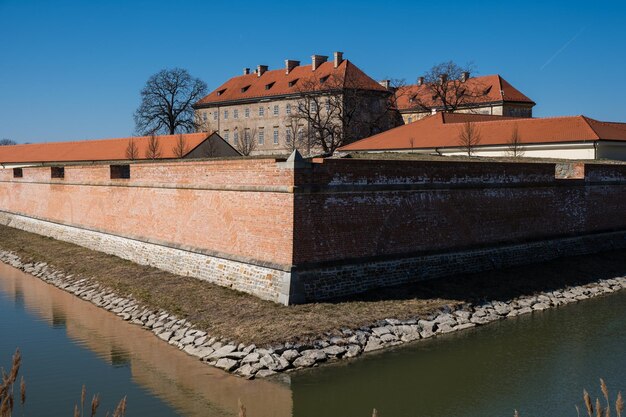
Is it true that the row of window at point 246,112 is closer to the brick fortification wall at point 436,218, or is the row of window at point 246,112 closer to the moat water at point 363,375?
the brick fortification wall at point 436,218

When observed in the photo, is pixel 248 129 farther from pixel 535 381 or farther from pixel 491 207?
pixel 535 381

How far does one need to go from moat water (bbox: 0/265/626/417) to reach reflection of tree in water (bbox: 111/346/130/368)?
3 cm

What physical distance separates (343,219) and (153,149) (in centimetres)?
2750

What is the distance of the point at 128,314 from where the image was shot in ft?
42.9

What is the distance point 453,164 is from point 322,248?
4448 mm

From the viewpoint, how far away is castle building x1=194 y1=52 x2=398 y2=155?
44.7 meters

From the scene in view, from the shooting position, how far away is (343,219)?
12.4 meters

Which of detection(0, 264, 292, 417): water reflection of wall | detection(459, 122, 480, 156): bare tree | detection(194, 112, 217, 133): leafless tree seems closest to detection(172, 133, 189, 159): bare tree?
detection(459, 122, 480, 156): bare tree

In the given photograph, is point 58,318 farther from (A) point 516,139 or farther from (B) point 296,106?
(B) point 296,106

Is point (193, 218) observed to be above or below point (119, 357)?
above

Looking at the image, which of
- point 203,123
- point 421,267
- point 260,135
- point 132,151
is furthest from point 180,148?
point 203,123

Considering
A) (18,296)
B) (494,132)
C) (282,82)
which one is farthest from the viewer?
(282,82)

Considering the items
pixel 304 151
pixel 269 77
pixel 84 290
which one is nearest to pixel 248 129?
pixel 269 77

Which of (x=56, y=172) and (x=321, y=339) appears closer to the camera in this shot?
(x=321, y=339)
